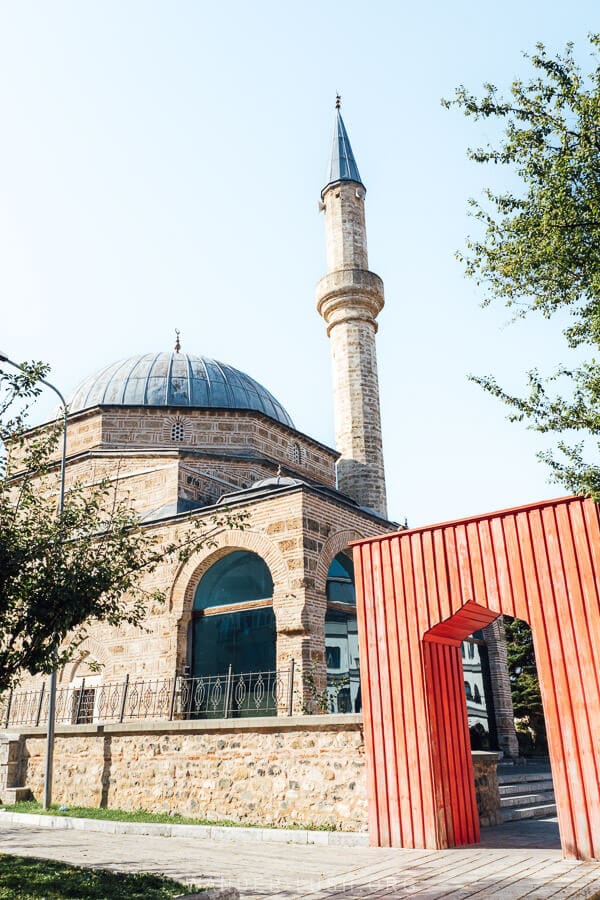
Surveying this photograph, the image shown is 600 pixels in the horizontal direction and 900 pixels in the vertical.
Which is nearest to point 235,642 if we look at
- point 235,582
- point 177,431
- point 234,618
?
point 234,618

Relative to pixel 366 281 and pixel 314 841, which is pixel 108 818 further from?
pixel 366 281

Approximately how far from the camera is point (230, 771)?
859cm

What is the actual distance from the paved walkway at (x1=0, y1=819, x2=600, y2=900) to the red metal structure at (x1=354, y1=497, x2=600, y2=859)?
14.8 inches

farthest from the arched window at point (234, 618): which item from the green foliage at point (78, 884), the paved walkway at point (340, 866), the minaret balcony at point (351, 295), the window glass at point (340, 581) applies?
the minaret balcony at point (351, 295)

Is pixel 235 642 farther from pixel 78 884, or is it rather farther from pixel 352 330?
pixel 352 330

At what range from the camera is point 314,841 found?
7250 mm

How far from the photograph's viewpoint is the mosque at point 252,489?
11500mm

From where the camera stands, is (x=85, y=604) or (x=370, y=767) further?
(x=370, y=767)

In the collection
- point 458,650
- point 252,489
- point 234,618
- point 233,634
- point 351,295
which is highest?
point 351,295

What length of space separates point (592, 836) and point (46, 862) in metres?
4.50

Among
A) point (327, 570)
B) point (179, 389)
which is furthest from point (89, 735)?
point (179, 389)

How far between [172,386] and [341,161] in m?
8.10

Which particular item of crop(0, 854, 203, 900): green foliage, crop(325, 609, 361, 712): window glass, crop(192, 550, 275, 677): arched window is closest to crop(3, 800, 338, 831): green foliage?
crop(0, 854, 203, 900): green foliage

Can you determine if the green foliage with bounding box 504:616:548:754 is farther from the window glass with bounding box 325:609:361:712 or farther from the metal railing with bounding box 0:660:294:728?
the metal railing with bounding box 0:660:294:728
